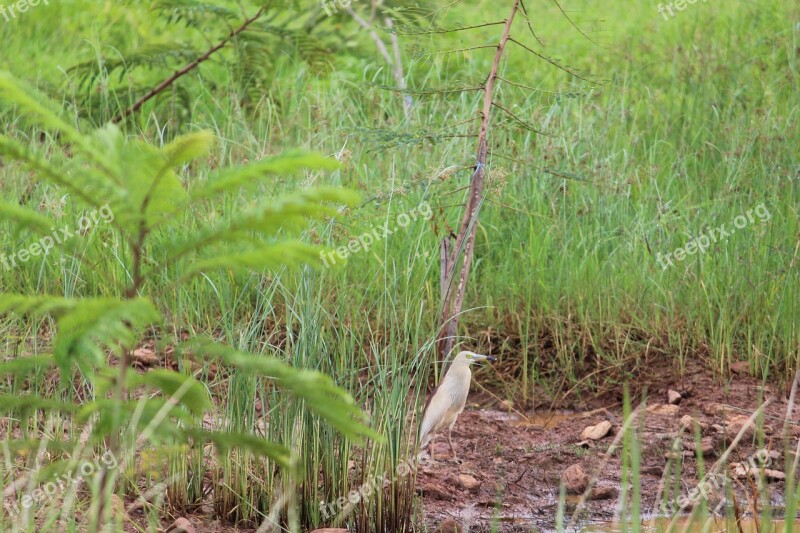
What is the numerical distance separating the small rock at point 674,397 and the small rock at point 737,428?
1.12 feet

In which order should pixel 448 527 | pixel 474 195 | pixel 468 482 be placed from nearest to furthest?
pixel 448 527 → pixel 468 482 → pixel 474 195

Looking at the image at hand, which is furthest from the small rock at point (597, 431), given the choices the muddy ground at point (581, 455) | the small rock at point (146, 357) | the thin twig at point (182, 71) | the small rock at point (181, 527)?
the thin twig at point (182, 71)

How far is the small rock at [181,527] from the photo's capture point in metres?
3.53

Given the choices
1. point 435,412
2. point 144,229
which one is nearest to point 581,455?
point 435,412

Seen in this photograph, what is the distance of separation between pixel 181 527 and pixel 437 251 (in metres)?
2.22

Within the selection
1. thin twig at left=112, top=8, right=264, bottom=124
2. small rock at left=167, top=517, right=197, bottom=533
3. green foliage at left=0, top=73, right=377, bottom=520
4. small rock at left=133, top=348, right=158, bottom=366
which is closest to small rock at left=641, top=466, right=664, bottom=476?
small rock at left=167, top=517, right=197, bottom=533

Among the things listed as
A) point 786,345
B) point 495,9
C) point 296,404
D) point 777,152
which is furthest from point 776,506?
point 495,9

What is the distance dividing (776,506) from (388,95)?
4.38 m

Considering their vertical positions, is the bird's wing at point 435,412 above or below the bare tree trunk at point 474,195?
below

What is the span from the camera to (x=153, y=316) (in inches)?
88.1

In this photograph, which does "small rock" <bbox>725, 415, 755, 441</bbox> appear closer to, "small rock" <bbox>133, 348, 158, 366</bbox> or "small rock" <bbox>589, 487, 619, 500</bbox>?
"small rock" <bbox>589, 487, 619, 500</bbox>

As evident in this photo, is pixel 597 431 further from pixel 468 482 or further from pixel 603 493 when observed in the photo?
pixel 468 482

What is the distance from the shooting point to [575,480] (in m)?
4.39

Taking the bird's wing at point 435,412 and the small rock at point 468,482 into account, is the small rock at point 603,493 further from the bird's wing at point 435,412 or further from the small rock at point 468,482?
the bird's wing at point 435,412
